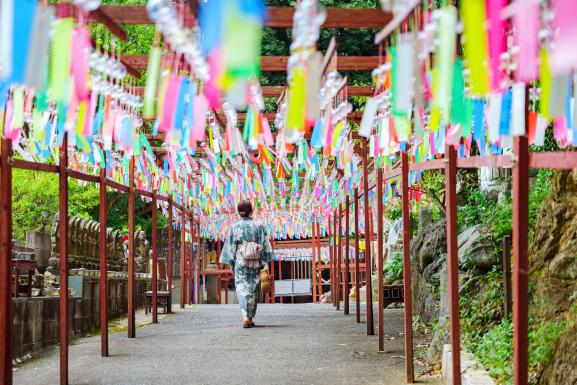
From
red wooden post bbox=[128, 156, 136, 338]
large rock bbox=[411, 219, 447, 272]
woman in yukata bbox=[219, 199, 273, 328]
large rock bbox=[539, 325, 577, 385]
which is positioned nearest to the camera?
large rock bbox=[539, 325, 577, 385]

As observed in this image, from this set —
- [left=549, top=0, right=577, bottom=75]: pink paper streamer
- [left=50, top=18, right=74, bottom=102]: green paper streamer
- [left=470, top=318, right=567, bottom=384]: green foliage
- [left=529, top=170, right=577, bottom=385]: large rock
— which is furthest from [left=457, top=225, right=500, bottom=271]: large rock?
[left=549, top=0, right=577, bottom=75]: pink paper streamer

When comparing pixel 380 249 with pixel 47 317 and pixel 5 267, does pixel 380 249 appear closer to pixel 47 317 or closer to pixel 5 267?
pixel 5 267

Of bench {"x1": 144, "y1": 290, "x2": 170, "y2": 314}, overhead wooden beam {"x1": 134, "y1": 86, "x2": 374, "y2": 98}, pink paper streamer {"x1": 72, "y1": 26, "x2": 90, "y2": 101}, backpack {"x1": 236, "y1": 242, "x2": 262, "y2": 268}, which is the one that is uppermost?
overhead wooden beam {"x1": 134, "y1": 86, "x2": 374, "y2": 98}

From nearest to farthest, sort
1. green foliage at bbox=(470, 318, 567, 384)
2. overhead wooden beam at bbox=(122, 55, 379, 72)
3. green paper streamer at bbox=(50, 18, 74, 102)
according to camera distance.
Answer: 1. green paper streamer at bbox=(50, 18, 74, 102)
2. green foliage at bbox=(470, 318, 567, 384)
3. overhead wooden beam at bbox=(122, 55, 379, 72)

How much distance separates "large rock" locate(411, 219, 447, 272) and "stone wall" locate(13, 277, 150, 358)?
16.4 feet

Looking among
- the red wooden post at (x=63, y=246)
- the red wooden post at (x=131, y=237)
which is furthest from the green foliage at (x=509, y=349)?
the red wooden post at (x=131, y=237)

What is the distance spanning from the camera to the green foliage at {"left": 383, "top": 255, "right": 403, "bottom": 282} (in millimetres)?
16744

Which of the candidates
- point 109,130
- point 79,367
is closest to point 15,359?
point 79,367

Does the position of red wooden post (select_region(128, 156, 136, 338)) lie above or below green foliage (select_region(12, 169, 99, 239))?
below

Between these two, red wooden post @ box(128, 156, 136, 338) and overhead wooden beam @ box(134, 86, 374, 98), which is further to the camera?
red wooden post @ box(128, 156, 136, 338)

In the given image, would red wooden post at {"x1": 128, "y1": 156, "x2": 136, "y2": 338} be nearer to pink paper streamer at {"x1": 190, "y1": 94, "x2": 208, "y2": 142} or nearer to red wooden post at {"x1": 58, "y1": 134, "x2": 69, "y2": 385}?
red wooden post at {"x1": 58, "y1": 134, "x2": 69, "y2": 385}

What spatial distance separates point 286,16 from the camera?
16.8 ft

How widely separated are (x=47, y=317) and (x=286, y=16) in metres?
6.67

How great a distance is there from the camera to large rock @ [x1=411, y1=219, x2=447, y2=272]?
11.5m
